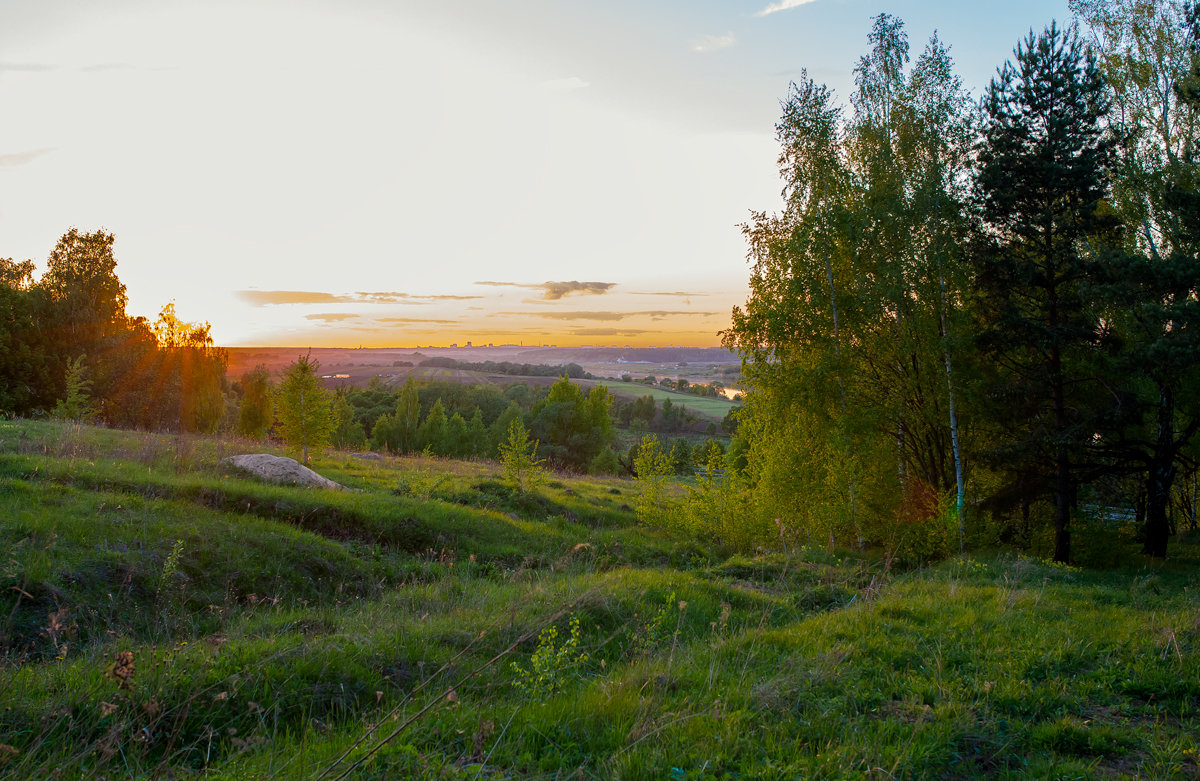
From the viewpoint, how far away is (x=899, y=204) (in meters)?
16.8

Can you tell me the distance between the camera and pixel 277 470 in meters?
14.9

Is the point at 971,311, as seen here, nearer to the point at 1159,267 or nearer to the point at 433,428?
the point at 1159,267

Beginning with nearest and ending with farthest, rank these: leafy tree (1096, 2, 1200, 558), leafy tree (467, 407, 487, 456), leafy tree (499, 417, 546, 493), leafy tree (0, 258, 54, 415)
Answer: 1. leafy tree (1096, 2, 1200, 558)
2. leafy tree (499, 417, 546, 493)
3. leafy tree (0, 258, 54, 415)
4. leafy tree (467, 407, 487, 456)

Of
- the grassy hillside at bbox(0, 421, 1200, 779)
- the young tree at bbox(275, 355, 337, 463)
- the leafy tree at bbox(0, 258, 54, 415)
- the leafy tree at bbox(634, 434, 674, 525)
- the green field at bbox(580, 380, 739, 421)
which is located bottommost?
the green field at bbox(580, 380, 739, 421)

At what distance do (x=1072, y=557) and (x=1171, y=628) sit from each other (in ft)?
36.1

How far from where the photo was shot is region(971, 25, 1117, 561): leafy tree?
14820 millimetres

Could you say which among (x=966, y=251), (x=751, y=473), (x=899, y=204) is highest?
(x=899, y=204)

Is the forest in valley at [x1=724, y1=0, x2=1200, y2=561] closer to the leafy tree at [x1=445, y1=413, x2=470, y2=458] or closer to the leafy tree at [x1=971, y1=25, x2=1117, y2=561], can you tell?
the leafy tree at [x1=971, y1=25, x2=1117, y2=561]

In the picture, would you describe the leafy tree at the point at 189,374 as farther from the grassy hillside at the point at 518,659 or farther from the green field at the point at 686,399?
the green field at the point at 686,399

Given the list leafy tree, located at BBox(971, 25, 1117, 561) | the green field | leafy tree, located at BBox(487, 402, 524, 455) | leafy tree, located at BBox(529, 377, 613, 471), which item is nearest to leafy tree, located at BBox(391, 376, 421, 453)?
leafy tree, located at BBox(487, 402, 524, 455)

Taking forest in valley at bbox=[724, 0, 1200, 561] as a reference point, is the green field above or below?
below

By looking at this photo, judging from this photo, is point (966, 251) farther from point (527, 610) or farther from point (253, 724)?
point (253, 724)

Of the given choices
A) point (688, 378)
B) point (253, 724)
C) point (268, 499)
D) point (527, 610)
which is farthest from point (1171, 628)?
point (688, 378)

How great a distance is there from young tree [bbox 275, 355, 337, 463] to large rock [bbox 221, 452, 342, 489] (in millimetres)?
5443
